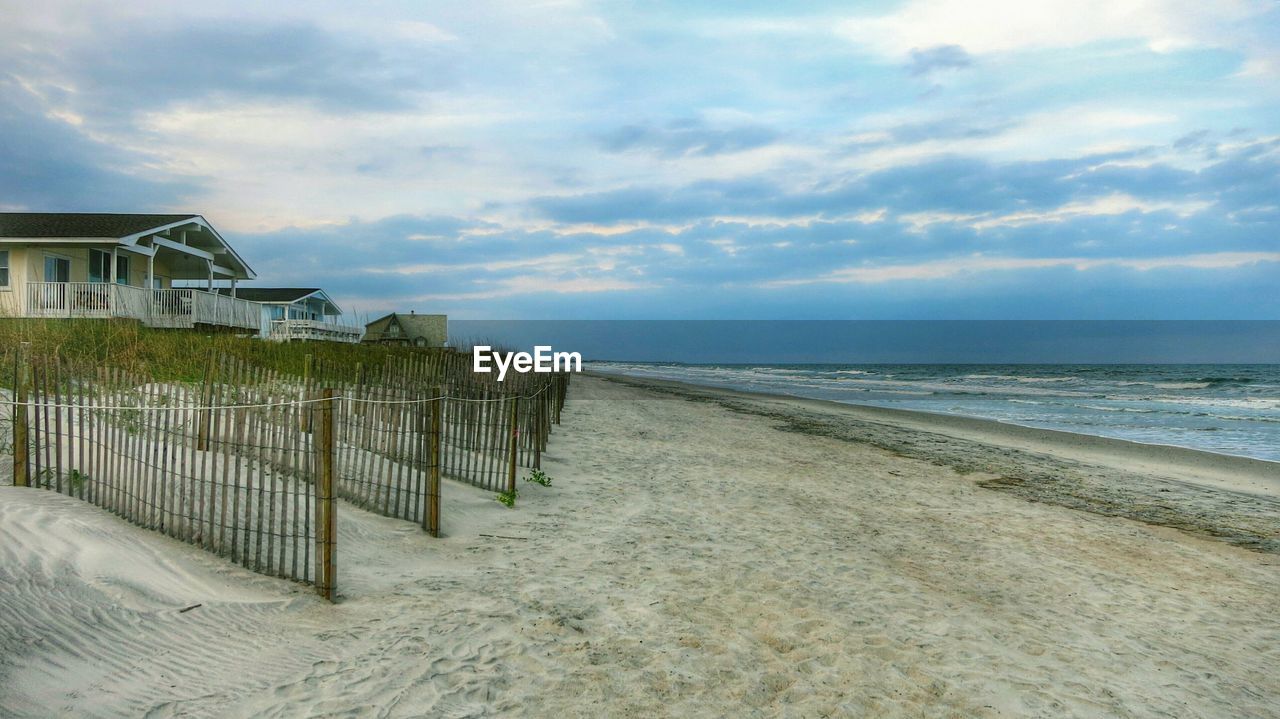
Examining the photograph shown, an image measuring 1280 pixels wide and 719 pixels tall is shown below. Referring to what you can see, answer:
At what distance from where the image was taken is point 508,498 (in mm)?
8289

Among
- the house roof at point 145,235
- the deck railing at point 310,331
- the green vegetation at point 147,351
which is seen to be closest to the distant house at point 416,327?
the deck railing at point 310,331

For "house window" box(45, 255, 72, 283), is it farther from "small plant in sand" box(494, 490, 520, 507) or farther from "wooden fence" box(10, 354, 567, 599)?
"small plant in sand" box(494, 490, 520, 507)

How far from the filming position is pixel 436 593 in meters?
5.34

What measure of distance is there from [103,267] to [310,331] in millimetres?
7592

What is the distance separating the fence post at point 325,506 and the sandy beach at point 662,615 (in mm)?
195

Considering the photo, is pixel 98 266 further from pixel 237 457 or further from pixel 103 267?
pixel 237 457

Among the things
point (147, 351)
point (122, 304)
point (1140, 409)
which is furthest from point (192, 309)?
point (1140, 409)

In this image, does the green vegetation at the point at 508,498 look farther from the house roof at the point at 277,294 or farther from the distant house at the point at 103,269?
the house roof at the point at 277,294

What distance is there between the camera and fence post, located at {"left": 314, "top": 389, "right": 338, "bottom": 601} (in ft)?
16.6

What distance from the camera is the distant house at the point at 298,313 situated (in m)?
29.9

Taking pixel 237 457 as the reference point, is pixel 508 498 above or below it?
below

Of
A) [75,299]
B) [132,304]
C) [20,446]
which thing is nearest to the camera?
[20,446]

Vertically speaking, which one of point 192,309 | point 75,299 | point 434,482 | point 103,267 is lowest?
point 434,482

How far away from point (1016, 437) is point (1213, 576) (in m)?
11.7
